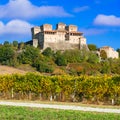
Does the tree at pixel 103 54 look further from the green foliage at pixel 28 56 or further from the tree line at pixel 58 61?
the green foliage at pixel 28 56

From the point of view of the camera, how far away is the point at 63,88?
29656mm

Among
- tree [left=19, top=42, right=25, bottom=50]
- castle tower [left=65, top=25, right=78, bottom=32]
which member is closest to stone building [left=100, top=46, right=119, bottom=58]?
castle tower [left=65, top=25, right=78, bottom=32]

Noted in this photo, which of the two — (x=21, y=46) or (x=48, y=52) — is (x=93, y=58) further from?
(x=21, y=46)

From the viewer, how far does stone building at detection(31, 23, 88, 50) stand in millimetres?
118562

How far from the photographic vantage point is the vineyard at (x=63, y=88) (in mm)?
28500

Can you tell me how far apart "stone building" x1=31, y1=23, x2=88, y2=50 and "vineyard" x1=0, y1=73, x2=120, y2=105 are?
279 ft

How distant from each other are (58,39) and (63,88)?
9142cm

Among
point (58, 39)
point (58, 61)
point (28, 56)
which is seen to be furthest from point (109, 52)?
point (28, 56)

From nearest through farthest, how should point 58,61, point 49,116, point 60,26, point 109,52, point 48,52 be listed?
1. point 49,116
2. point 58,61
3. point 48,52
4. point 109,52
5. point 60,26

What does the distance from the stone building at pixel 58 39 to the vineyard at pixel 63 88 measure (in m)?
85.0

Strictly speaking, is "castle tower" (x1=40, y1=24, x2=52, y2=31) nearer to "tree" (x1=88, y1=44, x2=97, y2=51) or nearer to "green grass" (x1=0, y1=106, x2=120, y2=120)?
"tree" (x1=88, y1=44, x2=97, y2=51)

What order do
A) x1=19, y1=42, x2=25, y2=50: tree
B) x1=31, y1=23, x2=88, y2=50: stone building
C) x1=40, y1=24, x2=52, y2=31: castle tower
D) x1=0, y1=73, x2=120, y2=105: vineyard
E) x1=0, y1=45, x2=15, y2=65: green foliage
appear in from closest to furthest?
x1=0, y1=73, x2=120, y2=105: vineyard < x1=0, y1=45, x2=15, y2=65: green foliage < x1=19, y1=42, x2=25, y2=50: tree < x1=31, y1=23, x2=88, y2=50: stone building < x1=40, y1=24, x2=52, y2=31: castle tower

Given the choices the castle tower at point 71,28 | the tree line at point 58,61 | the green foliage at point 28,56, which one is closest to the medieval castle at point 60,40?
the castle tower at point 71,28

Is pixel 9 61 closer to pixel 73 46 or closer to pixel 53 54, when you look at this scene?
pixel 53 54
